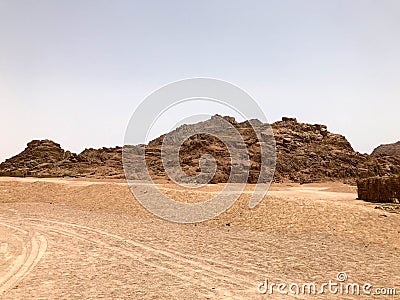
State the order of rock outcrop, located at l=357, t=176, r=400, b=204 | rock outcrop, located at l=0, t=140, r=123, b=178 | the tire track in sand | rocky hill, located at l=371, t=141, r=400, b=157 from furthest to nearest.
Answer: rocky hill, located at l=371, t=141, r=400, b=157
rock outcrop, located at l=0, t=140, r=123, b=178
rock outcrop, located at l=357, t=176, r=400, b=204
the tire track in sand

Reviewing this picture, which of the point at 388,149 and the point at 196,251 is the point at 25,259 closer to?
the point at 196,251

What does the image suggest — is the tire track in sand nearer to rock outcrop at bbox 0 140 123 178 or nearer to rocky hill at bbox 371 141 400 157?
rock outcrop at bbox 0 140 123 178

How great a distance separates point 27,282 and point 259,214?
400 inches

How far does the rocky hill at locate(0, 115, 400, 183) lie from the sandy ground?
18712 millimetres

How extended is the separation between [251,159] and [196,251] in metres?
33.1

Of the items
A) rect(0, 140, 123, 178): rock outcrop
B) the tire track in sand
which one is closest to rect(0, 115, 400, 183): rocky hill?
rect(0, 140, 123, 178): rock outcrop

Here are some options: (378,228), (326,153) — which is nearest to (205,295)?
(378,228)

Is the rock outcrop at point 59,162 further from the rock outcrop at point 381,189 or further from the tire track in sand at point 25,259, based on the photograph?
the tire track in sand at point 25,259

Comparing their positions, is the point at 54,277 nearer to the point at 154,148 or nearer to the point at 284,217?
the point at 284,217

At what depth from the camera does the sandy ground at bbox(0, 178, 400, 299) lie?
7.28 meters

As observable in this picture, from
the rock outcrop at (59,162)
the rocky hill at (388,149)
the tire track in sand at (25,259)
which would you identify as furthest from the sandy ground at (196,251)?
the rocky hill at (388,149)

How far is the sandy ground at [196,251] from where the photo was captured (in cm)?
728

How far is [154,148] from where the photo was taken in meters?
51.4

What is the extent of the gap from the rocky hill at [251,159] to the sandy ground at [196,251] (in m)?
18.7
